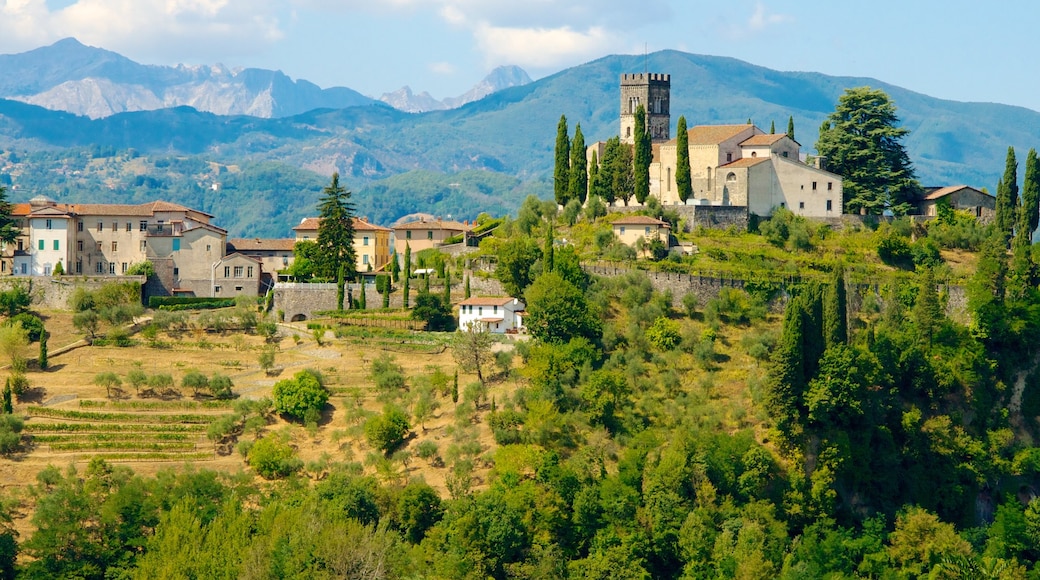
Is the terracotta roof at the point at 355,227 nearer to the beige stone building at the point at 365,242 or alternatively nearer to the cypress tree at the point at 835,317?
the beige stone building at the point at 365,242

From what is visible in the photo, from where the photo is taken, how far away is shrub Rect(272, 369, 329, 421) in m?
70.7

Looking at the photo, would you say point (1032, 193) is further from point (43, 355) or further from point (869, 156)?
point (43, 355)

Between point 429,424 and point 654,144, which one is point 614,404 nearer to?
point 429,424

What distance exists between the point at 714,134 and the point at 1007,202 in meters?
17.7

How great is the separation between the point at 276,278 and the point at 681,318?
26.4 m

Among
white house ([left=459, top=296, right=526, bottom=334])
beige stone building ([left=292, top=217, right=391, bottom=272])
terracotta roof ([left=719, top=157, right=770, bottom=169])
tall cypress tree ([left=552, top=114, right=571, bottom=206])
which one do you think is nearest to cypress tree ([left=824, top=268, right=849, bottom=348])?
white house ([left=459, top=296, right=526, bottom=334])

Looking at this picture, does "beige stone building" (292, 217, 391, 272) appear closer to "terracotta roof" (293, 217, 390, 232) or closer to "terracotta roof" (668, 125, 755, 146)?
"terracotta roof" (293, 217, 390, 232)

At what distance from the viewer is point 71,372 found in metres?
73.9

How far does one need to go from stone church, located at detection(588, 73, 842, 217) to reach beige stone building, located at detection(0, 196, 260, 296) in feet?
84.2

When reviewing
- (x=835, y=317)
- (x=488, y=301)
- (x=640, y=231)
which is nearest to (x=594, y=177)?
(x=640, y=231)

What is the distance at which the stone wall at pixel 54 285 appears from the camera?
8294 centimetres

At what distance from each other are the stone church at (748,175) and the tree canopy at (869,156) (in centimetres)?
138

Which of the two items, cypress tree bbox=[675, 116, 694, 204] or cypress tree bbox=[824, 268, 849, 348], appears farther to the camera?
cypress tree bbox=[675, 116, 694, 204]

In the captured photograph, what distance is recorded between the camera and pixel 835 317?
69562 mm
